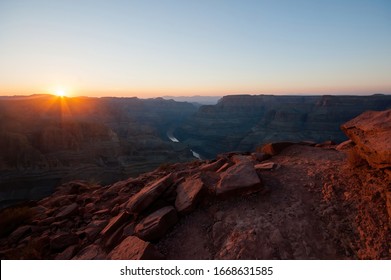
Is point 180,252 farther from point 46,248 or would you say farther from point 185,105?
point 185,105

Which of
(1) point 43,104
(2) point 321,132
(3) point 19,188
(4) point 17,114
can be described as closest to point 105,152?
(3) point 19,188

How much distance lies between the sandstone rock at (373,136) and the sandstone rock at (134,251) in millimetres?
3985

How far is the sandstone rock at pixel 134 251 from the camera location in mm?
3594

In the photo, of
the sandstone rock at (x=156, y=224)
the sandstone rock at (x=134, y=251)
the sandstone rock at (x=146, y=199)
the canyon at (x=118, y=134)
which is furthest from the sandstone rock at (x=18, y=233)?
the canyon at (x=118, y=134)

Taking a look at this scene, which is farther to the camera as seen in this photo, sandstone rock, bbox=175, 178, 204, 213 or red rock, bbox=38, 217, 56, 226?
red rock, bbox=38, 217, 56, 226

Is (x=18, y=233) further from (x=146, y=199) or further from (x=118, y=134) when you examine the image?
(x=118, y=134)

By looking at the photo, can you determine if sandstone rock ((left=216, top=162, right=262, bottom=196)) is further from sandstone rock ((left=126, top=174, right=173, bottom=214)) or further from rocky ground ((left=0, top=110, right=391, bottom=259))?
sandstone rock ((left=126, top=174, right=173, bottom=214))

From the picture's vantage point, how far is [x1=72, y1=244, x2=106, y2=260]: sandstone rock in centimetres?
415

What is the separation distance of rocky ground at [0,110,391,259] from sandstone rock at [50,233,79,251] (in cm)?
2

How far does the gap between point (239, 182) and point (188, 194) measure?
1.01 meters

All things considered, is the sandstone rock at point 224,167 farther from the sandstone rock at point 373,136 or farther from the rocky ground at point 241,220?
the sandstone rock at point 373,136

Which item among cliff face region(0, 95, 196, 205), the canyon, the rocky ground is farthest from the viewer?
the canyon

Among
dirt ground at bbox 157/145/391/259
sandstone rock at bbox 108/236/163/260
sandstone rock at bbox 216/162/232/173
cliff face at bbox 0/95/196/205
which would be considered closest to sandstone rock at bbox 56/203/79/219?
sandstone rock at bbox 108/236/163/260

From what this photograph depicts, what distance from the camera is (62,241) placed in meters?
4.59
